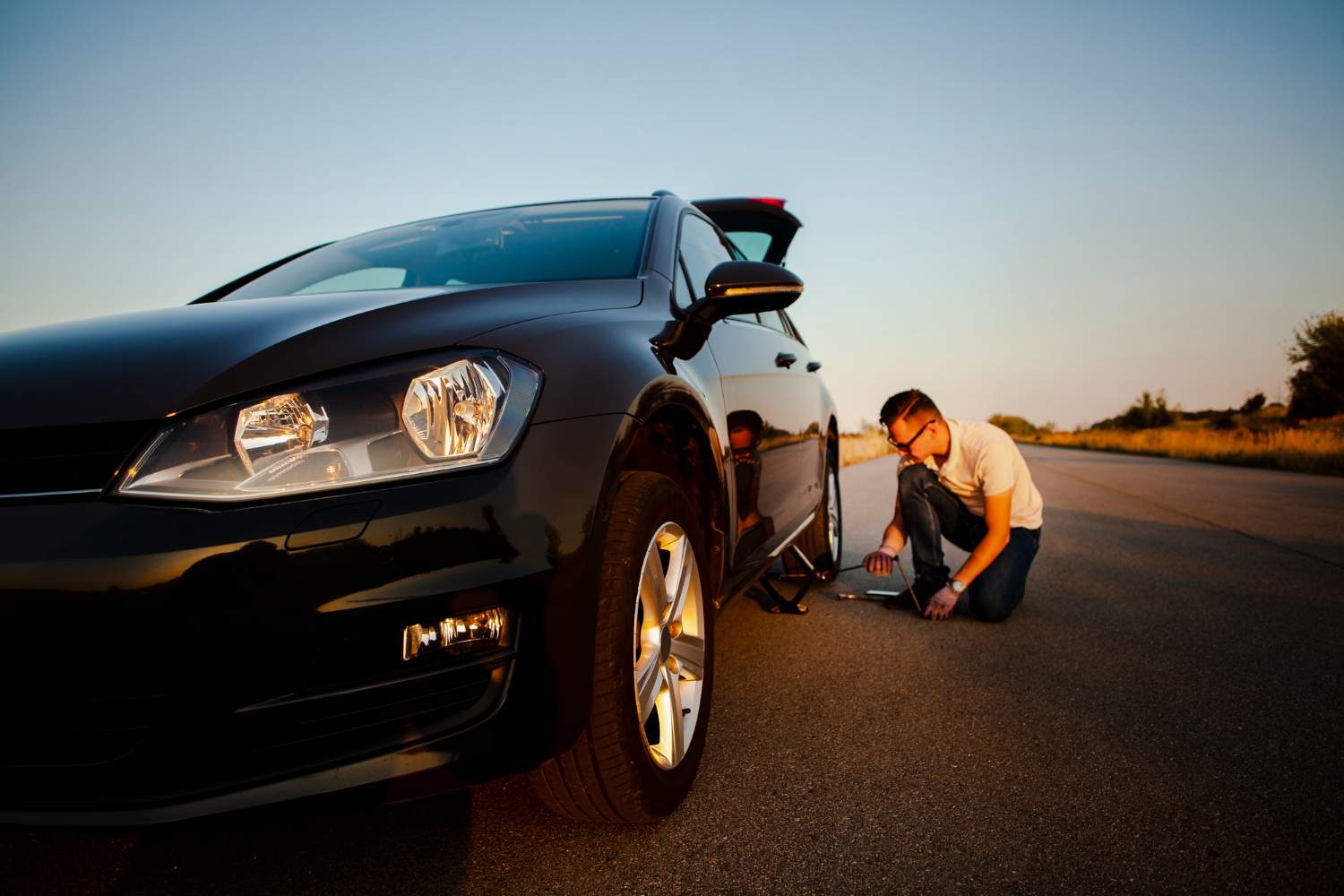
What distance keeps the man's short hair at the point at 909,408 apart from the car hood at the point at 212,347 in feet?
8.35

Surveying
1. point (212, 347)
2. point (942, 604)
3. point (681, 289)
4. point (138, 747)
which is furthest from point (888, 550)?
point (138, 747)

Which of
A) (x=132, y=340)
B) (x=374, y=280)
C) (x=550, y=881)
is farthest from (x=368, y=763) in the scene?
(x=374, y=280)

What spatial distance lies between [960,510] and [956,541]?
208 mm

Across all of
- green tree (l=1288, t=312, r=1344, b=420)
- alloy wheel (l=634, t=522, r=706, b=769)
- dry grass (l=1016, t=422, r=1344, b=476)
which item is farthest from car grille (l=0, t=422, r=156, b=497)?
green tree (l=1288, t=312, r=1344, b=420)

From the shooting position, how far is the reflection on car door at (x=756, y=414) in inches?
Answer: 106

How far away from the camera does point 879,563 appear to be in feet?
13.0

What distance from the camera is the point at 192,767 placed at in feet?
4.15

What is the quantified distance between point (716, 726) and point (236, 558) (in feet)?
5.39

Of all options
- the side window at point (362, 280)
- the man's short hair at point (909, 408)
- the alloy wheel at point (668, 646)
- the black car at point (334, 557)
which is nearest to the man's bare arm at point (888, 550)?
the man's short hair at point (909, 408)

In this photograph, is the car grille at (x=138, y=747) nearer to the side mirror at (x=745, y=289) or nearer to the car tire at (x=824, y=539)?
the side mirror at (x=745, y=289)

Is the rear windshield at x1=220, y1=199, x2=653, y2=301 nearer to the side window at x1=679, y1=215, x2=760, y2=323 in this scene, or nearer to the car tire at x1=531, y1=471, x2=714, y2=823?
the side window at x1=679, y1=215, x2=760, y2=323

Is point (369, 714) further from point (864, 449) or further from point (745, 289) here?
point (864, 449)

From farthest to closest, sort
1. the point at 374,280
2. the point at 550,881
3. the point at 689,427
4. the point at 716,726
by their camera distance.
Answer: the point at 374,280 → the point at 716,726 → the point at 689,427 → the point at 550,881

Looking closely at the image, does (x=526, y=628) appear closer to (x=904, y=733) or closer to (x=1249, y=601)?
(x=904, y=733)
